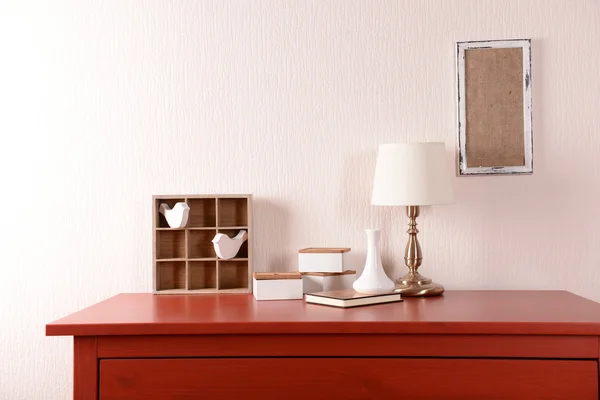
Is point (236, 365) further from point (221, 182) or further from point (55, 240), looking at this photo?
point (55, 240)

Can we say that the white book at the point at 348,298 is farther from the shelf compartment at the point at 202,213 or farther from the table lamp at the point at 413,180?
the shelf compartment at the point at 202,213

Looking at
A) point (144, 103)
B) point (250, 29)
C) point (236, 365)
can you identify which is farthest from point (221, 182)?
point (236, 365)

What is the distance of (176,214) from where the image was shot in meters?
2.05

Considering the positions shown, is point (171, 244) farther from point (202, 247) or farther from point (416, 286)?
point (416, 286)

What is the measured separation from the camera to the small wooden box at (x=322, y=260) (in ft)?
6.48

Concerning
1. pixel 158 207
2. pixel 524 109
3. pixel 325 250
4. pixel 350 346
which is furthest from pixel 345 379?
pixel 524 109

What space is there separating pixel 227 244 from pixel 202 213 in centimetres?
15

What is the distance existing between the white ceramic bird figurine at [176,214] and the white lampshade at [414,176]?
58 cm

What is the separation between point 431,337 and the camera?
158 centimetres

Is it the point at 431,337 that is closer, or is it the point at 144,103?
the point at 431,337

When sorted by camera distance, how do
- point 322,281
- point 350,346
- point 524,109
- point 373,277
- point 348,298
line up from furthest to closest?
1. point 524,109
2. point 322,281
3. point 373,277
4. point 348,298
5. point 350,346

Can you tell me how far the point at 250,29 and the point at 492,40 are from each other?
30.0 inches

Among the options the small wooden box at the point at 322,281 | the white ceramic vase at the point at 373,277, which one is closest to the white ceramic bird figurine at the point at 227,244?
the small wooden box at the point at 322,281

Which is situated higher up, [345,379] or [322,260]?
[322,260]
